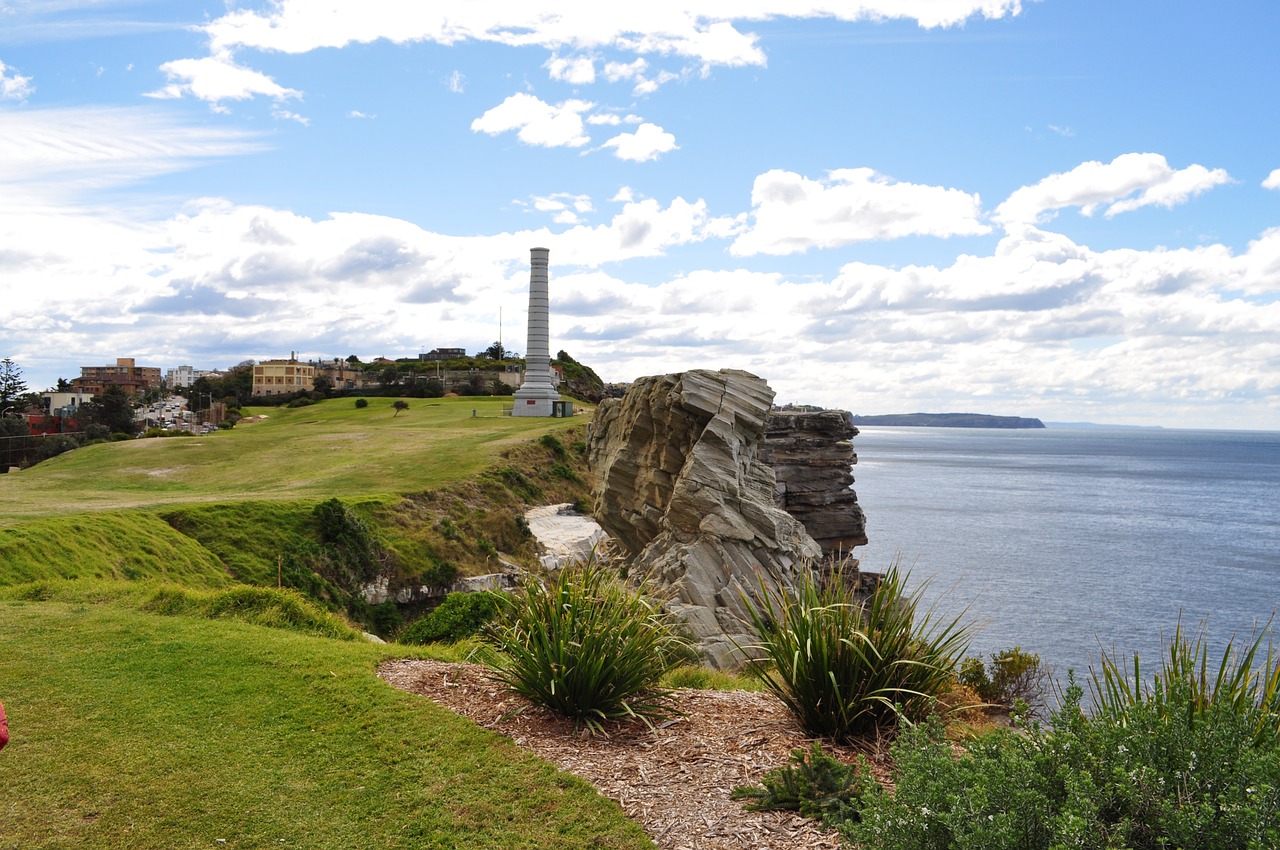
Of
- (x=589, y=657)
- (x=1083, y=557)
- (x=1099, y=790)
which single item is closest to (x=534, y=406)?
(x=1083, y=557)

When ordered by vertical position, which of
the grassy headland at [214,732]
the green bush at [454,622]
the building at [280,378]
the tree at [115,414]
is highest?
the building at [280,378]

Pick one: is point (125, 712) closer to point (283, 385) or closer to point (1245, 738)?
point (1245, 738)

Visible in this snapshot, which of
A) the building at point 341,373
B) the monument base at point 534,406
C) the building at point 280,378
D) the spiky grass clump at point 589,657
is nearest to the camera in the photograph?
the spiky grass clump at point 589,657

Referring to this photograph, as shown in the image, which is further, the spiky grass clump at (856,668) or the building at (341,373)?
the building at (341,373)

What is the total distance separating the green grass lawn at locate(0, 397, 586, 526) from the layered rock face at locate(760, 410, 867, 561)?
15.8 meters

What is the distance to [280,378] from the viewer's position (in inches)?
4291

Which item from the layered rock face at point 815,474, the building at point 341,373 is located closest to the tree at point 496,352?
the building at point 341,373

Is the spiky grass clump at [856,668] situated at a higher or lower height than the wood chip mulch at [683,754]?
higher

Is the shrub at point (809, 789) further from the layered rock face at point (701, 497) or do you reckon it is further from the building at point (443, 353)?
the building at point (443, 353)

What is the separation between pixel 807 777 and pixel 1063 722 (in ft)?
6.24

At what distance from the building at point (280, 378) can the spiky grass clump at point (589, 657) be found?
4120 inches

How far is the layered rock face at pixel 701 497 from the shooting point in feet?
65.7

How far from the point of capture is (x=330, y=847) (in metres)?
5.69

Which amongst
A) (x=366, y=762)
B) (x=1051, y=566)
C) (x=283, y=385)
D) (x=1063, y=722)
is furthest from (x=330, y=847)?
(x=283, y=385)
